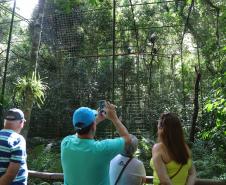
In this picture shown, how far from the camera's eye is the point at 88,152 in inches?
79.0

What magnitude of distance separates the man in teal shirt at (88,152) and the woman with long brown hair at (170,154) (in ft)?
0.91

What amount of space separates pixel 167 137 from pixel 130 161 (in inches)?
12.5

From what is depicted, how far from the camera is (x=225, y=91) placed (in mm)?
3355

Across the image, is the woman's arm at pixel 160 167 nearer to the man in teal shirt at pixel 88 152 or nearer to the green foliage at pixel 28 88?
the man in teal shirt at pixel 88 152

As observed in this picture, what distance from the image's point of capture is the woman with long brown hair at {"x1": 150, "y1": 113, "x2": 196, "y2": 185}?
2170 mm

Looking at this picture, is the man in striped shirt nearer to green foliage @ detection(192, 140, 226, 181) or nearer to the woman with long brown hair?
the woman with long brown hair

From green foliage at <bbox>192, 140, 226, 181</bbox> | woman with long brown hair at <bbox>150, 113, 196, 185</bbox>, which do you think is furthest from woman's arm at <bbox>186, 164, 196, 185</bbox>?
green foliage at <bbox>192, 140, 226, 181</bbox>

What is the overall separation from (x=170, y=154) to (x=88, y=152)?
0.52 meters

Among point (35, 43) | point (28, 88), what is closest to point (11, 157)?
point (35, 43)

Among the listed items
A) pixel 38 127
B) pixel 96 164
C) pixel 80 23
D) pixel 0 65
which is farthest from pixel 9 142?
pixel 0 65

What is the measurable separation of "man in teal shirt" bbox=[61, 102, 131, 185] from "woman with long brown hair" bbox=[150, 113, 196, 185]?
28 centimetres

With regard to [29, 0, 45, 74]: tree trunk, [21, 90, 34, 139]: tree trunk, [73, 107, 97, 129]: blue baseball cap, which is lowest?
[73, 107, 97, 129]: blue baseball cap

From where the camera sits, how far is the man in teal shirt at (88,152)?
199 centimetres

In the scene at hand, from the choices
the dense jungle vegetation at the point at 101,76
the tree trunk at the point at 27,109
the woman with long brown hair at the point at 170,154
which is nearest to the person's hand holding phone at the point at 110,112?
the woman with long brown hair at the point at 170,154
